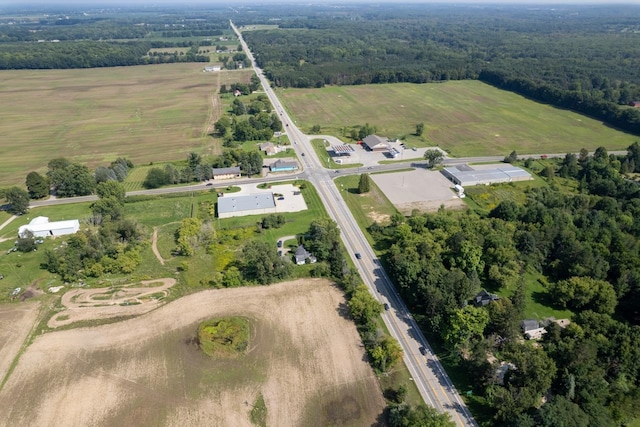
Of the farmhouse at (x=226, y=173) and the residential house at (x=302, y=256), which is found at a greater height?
the residential house at (x=302, y=256)

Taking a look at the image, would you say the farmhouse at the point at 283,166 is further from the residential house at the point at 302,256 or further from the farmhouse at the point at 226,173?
the residential house at the point at 302,256

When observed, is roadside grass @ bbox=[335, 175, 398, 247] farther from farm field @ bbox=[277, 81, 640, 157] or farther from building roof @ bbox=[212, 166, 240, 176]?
farm field @ bbox=[277, 81, 640, 157]

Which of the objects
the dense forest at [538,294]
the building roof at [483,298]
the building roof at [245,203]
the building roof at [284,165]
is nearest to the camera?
the dense forest at [538,294]

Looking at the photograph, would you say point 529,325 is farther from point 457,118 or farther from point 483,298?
point 457,118

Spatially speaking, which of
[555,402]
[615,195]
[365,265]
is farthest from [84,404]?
[615,195]

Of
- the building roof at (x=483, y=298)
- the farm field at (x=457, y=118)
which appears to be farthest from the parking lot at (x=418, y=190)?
the building roof at (x=483, y=298)

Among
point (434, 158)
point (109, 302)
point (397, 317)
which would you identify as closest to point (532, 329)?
point (397, 317)

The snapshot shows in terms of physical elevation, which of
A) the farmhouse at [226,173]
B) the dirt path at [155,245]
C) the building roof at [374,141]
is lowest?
the dirt path at [155,245]
